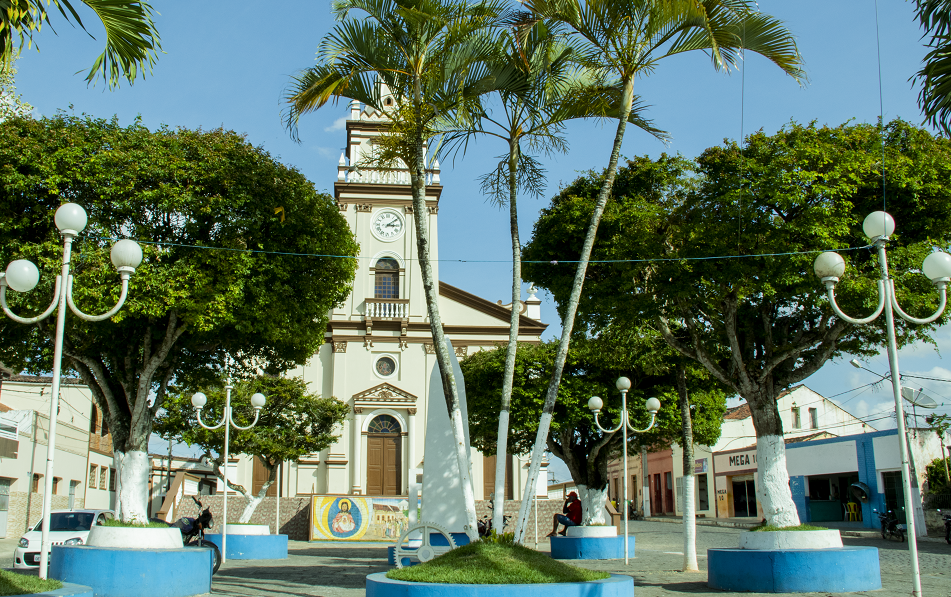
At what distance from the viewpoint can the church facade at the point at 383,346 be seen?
3019 centimetres

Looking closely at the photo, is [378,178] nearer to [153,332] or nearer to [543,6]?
[153,332]

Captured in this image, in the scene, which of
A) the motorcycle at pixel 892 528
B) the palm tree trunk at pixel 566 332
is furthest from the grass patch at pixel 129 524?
the motorcycle at pixel 892 528

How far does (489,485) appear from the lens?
3133cm

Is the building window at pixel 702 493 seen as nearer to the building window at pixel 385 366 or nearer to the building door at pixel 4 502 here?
the building window at pixel 385 366

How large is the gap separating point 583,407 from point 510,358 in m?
12.7

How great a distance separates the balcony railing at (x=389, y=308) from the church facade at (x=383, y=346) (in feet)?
0.14

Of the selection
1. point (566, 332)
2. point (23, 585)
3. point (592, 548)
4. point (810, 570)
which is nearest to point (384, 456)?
point (592, 548)

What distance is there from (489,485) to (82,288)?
72.7 ft

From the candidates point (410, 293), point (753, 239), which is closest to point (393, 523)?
point (410, 293)

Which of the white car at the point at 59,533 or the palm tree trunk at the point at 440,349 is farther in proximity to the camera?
the white car at the point at 59,533

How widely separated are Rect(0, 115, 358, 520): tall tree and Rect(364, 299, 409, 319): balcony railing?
691 inches

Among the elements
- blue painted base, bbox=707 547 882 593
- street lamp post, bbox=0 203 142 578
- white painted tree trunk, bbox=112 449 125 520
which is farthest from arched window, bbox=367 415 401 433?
street lamp post, bbox=0 203 142 578

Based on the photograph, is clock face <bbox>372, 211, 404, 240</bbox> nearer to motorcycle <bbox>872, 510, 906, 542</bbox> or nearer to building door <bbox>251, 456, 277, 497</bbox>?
building door <bbox>251, 456, 277, 497</bbox>

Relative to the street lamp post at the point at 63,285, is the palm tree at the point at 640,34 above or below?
above
